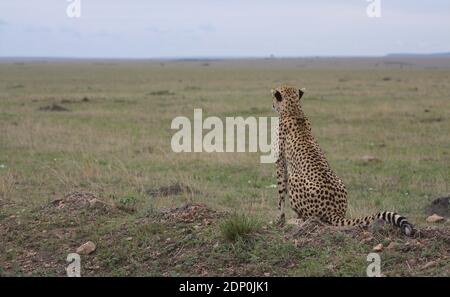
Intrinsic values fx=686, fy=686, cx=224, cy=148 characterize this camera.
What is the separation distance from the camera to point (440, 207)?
8.11m

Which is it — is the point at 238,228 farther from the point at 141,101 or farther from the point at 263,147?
the point at 141,101

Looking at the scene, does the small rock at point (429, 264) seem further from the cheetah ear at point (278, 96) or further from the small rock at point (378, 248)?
the cheetah ear at point (278, 96)

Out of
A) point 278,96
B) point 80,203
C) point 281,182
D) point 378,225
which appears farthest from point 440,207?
point 80,203

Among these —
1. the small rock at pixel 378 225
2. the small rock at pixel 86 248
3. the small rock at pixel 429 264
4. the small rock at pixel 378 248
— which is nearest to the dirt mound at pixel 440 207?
the small rock at pixel 378 225

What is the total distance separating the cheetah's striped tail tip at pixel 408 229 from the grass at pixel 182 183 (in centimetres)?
22

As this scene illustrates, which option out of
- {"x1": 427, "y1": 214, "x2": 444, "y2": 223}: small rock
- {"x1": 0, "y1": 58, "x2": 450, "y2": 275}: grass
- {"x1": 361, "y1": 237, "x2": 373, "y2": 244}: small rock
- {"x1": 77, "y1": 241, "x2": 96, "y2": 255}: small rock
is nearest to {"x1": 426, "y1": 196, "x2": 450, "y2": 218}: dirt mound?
{"x1": 0, "y1": 58, "x2": 450, "y2": 275}: grass

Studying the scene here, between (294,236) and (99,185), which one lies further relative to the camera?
(99,185)

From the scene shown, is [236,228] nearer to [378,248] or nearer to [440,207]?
[378,248]

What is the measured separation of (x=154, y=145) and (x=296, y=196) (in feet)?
27.0

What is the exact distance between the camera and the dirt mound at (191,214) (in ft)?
19.8

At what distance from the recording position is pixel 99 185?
32.0 ft

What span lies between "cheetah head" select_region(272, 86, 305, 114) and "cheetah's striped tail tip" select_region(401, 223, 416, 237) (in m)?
1.78

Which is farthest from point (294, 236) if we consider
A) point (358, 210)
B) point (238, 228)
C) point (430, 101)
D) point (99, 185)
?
point (430, 101)

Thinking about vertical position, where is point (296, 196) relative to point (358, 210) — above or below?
above
